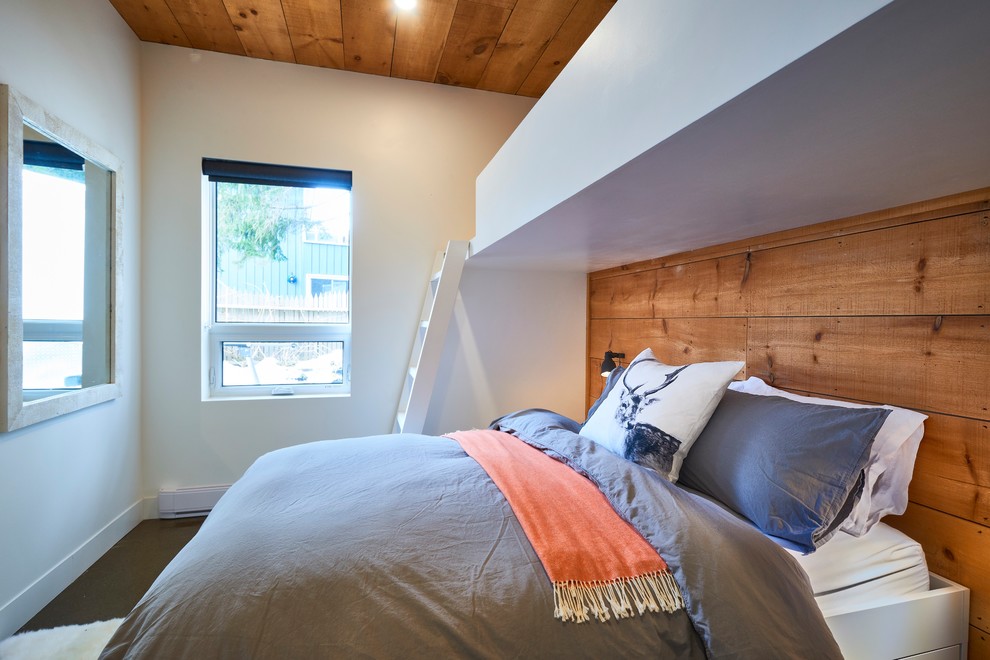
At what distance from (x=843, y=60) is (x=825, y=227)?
1.06m

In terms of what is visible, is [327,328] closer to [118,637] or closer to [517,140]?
[517,140]

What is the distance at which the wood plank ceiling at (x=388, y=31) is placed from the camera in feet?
6.76

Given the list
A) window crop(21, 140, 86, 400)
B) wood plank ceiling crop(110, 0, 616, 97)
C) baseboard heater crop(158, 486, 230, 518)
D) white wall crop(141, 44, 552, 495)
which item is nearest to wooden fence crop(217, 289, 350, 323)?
white wall crop(141, 44, 552, 495)

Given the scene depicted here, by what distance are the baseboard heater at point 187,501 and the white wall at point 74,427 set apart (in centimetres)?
12

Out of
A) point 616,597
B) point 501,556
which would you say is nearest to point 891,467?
point 616,597

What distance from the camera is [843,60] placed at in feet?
1.94

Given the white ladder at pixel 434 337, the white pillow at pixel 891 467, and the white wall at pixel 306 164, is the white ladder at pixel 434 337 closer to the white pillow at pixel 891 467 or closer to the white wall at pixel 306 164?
the white wall at pixel 306 164

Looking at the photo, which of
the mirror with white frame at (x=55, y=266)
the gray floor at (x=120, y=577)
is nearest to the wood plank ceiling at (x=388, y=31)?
the mirror with white frame at (x=55, y=266)

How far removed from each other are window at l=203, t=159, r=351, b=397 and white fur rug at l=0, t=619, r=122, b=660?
3.97 ft

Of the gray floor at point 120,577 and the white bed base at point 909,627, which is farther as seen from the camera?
the gray floor at point 120,577

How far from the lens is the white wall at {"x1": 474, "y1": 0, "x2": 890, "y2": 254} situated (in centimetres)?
61

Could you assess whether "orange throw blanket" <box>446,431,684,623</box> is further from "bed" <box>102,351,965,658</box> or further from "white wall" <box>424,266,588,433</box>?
"white wall" <box>424,266,588,433</box>

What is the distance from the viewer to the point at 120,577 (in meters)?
1.90

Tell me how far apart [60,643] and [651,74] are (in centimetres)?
239
